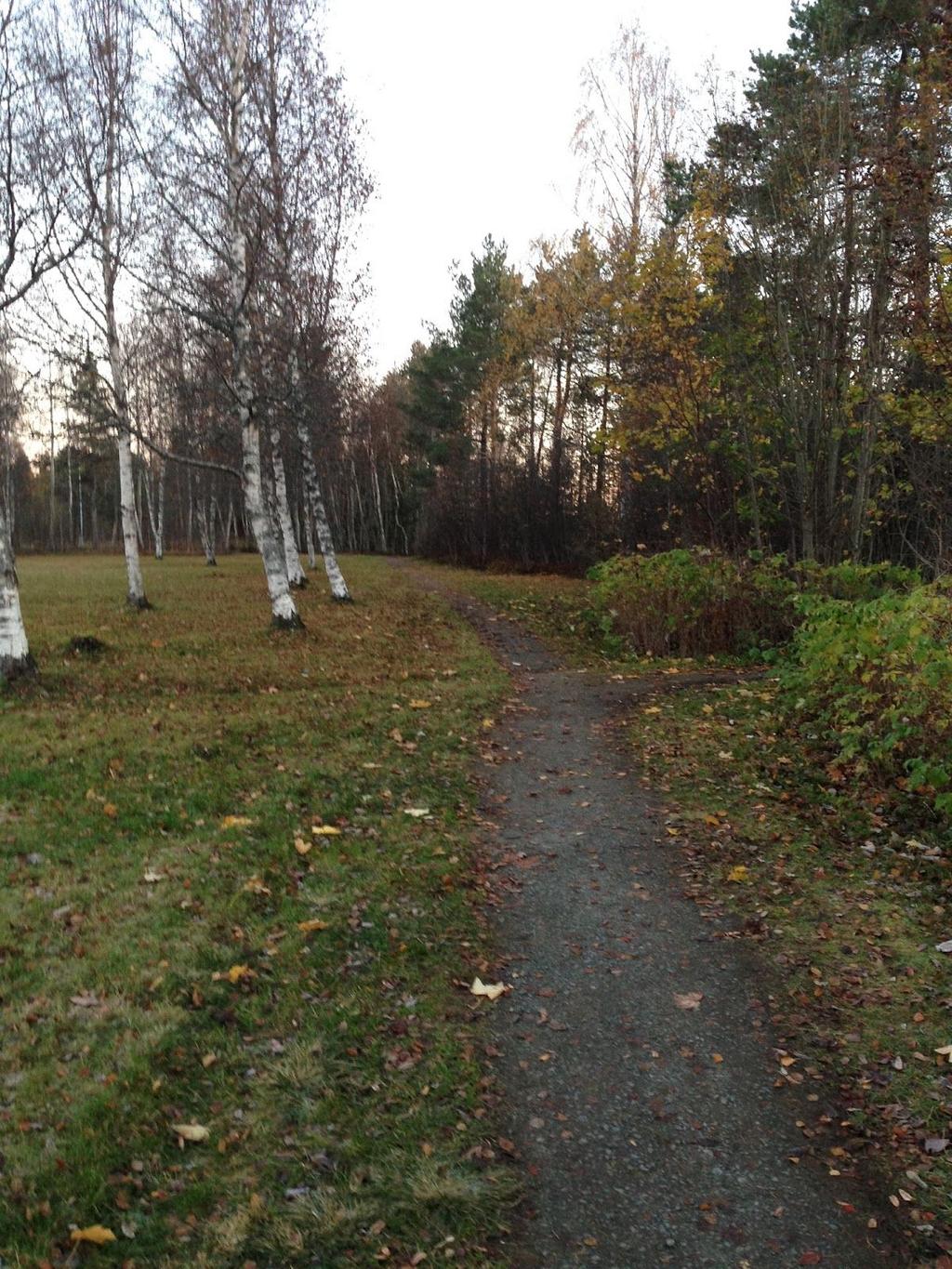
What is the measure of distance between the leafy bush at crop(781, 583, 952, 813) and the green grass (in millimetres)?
310

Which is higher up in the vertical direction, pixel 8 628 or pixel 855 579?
pixel 855 579

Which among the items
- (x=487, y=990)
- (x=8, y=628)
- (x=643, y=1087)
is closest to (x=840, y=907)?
(x=643, y=1087)

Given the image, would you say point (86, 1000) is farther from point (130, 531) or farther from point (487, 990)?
point (130, 531)

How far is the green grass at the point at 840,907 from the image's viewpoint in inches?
152

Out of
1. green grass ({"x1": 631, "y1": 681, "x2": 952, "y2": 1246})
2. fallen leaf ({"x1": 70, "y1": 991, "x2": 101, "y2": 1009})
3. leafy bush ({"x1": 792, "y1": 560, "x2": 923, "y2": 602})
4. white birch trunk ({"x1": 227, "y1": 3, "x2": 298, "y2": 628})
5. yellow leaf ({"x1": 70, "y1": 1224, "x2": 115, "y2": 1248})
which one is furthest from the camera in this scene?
white birch trunk ({"x1": 227, "y1": 3, "x2": 298, "y2": 628})

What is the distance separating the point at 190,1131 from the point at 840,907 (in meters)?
4.08

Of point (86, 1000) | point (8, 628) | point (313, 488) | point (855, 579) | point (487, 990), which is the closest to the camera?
point (86, 1000)

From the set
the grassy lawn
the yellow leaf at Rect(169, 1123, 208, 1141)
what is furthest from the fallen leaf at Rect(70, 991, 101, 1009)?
the yellow leaf at Rect(169, 1123, 208, 1141)

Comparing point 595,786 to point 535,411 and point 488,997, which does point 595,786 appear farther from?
point 535,411

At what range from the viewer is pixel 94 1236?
10.5 feet

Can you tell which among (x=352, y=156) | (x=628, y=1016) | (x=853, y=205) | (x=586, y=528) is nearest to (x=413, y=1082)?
(x=628, y=1016)

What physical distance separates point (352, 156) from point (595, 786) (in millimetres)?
15735

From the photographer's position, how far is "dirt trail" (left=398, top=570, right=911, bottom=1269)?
3.22m

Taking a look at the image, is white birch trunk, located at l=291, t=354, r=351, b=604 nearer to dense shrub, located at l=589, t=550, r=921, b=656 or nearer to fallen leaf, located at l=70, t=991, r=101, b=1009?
dense shrub, located at l=589, t=550, r=921, b=656
